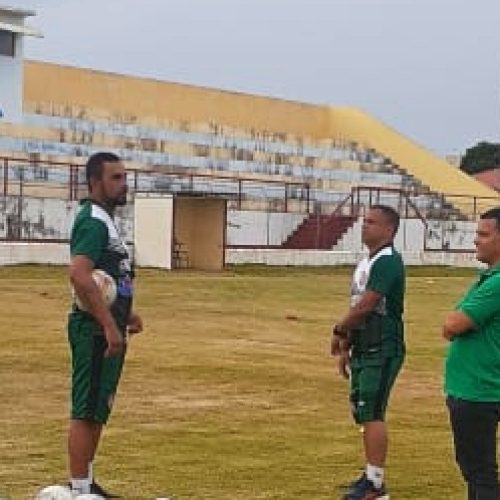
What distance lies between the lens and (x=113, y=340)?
691 centimetres

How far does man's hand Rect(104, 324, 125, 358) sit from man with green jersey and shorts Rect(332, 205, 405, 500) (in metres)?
1.44

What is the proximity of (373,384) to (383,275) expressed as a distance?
66cm

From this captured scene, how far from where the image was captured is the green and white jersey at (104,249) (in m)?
7.05

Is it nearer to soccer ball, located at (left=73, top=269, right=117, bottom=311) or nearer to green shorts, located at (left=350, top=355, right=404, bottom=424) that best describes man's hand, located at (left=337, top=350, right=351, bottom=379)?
green shorts, located at (left=350, top=355, right=404, bottom=424)

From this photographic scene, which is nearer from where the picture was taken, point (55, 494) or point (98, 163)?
point (55, 494)

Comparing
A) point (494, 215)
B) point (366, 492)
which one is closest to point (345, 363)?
point (366, 492)

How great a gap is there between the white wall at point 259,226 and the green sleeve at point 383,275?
31257 mm

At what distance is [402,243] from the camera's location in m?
43.3

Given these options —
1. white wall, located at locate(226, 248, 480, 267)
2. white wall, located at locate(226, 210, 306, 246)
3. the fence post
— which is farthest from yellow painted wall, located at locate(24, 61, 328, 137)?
white wall, located at locate(226, 248, 480, 267)

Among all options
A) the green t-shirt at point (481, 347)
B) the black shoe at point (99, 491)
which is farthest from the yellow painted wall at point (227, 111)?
the green t-shirt at point (481, 347)

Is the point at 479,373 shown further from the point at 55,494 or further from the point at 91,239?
the point at 55,494

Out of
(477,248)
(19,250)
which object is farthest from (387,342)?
(19,250)

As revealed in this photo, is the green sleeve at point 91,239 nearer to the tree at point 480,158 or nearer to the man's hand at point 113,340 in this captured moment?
the man's hand at point 113,340

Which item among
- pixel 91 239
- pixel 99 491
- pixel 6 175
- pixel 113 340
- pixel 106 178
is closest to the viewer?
pixel 113 340
